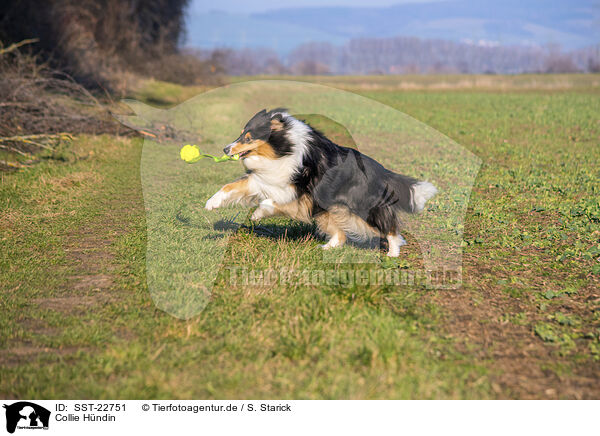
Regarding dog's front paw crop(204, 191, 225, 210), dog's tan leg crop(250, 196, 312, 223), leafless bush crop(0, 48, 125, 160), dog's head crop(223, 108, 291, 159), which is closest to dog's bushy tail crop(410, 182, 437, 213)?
dog's tan leg crop(250, 196, 312, 223)

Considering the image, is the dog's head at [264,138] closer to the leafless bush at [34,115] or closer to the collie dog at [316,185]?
the collie dog at [316,185]

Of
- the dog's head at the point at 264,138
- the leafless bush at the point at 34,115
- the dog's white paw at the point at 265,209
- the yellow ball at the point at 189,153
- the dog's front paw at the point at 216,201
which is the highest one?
the dog's head at the point at 264,138

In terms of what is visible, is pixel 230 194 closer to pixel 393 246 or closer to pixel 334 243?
pixel 334 243

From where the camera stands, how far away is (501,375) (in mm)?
3830

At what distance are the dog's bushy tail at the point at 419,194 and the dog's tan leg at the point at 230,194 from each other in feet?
6.52

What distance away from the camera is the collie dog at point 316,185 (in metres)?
5.62

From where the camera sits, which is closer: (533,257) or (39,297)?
(39,297)

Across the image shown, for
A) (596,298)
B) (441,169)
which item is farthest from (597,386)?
(441,169)

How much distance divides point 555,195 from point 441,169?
3.14 metres

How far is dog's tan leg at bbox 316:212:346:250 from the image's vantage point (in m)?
6.20

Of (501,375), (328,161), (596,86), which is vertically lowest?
(596,86)

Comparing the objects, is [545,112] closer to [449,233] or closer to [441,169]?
[441,169]

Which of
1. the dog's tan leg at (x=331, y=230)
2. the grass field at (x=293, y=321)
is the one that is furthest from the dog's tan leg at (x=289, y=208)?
the grass field at (x=293, y=321)
